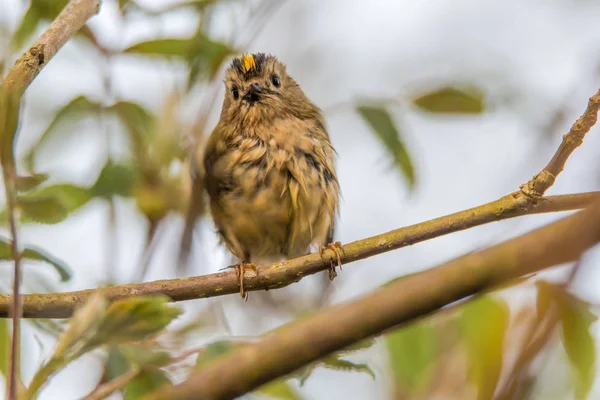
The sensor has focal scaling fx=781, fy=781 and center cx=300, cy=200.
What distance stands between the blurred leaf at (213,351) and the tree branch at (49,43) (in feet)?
1.68

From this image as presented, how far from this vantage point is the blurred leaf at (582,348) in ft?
3.75

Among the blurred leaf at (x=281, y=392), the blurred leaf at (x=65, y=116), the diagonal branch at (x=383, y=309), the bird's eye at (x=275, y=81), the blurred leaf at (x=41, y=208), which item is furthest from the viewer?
the bird's eye at (x=275, y=81)

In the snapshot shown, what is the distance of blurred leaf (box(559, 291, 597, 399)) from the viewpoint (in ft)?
3.75

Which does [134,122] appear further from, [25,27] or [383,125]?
[383,125]

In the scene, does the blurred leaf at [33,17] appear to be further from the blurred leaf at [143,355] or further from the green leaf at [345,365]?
the green leaf at [345,365]

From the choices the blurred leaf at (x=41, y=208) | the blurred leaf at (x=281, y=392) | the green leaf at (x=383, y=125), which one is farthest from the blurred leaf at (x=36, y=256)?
the green leaf at (x=383, y=125)

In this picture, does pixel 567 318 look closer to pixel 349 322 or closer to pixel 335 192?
pixel 349 322

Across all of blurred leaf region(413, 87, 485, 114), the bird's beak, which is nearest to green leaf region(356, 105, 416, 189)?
blurred leaf region(413, 87, 485, 114)

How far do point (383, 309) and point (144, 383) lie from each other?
574 millimetres

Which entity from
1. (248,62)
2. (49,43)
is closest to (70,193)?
(49,43)

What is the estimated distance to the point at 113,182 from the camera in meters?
1.82

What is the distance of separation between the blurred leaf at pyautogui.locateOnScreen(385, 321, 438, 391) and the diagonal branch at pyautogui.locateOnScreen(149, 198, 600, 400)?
1.80 ft

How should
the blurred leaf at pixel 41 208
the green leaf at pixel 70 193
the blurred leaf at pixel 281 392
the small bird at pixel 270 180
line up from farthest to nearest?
the small bird at pixel 270 180 < the green leaf at pixel 70 193 < the blurred leaf at pixel 281 392 < the blurred leaf at pixel 41 208

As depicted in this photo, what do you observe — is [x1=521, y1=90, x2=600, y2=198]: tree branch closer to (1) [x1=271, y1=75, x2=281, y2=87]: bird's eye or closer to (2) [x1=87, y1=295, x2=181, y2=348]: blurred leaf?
(2) [x1=87, y1=295, x2=181, y2=348]: blurred leaf
